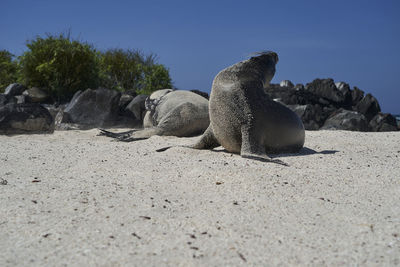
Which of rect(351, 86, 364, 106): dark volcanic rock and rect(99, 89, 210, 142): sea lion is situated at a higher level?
rect(351, 86, 364, 106): dark volcanic rock

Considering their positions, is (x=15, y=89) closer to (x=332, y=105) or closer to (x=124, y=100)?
(x=124, y=100)

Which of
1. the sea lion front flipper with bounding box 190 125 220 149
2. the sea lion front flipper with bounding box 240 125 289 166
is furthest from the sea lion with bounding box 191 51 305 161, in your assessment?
the sea lion front flipper with bounding box 190 125 220 149

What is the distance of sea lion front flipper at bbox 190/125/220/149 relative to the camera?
5504mm

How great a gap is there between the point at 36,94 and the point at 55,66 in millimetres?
1445

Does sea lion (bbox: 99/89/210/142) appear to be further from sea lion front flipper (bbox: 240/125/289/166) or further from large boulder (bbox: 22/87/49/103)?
large boulder (bbox: 22/87/49/103)

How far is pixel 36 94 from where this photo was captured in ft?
44.5

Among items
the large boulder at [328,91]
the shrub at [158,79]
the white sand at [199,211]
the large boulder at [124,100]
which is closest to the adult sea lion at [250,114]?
the white sand at [199,211]

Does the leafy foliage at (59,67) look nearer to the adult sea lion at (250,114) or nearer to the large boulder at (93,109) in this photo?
the large boulder at (93,109)

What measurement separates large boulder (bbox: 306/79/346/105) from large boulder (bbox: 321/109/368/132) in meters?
3.07

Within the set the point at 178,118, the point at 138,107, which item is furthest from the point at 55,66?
the point at 178,118

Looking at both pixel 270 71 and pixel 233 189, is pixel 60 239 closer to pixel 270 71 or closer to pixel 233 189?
pixel 233 189

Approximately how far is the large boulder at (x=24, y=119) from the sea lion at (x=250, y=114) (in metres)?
5.25

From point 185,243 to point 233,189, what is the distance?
122 cm

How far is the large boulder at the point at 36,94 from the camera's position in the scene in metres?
13.4
